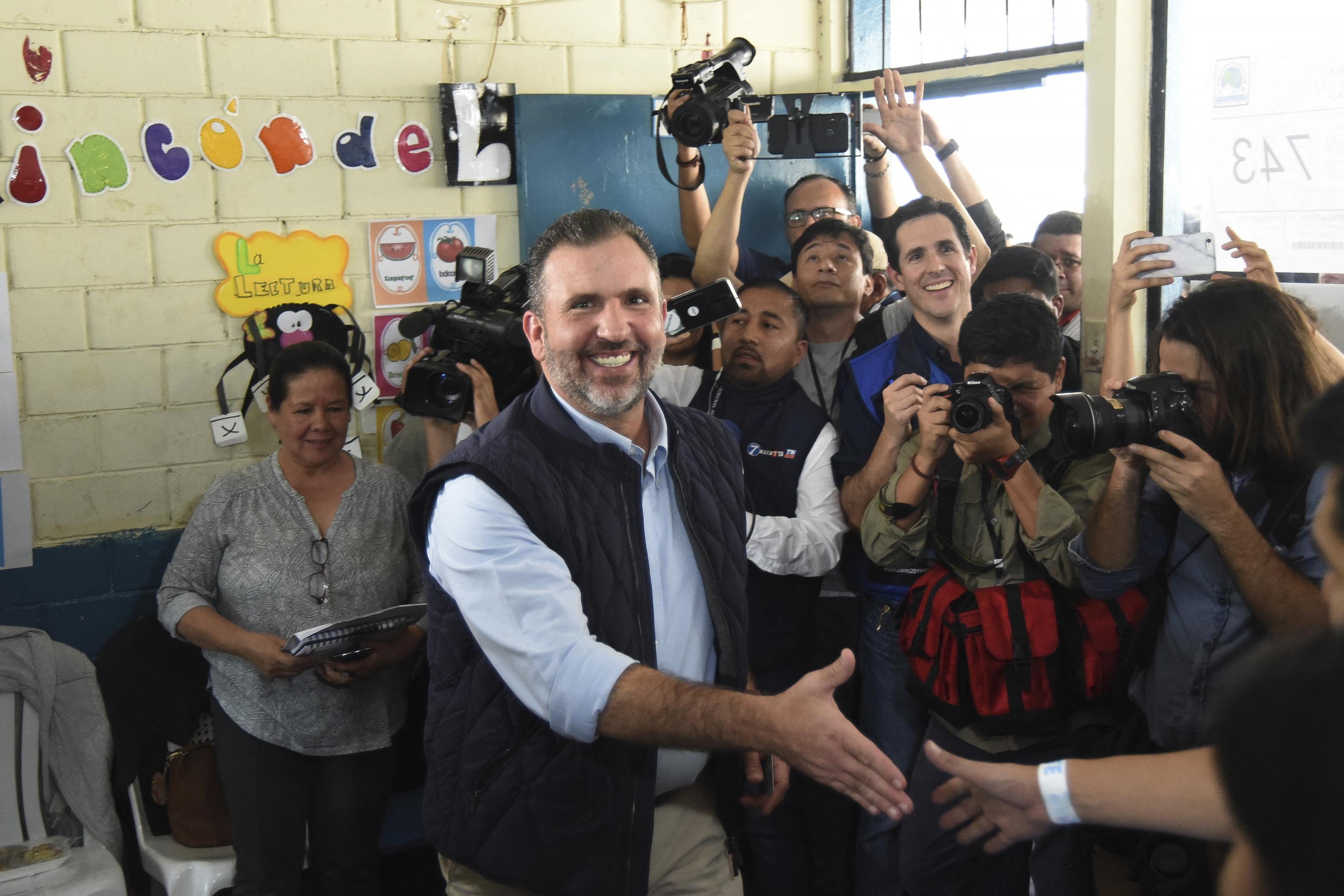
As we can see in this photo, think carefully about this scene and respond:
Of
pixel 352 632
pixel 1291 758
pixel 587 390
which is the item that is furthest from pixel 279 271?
pixel 1291 758

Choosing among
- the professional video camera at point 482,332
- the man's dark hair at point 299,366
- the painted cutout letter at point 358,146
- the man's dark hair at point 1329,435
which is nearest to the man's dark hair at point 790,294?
the professional video camera at point 482,332

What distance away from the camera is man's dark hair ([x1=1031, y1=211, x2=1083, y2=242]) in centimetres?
303

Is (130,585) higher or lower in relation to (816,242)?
lower

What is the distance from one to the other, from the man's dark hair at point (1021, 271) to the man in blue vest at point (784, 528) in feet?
1.45

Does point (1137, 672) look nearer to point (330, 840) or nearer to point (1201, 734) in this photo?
point (1201, 734)

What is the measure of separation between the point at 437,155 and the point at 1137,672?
2.42m

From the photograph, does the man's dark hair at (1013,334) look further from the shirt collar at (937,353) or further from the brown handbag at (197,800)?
the brown handbag at (197,800)

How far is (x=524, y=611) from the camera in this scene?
1.43 metres

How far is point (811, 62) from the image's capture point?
3.81 metres

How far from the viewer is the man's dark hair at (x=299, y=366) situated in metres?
2.62

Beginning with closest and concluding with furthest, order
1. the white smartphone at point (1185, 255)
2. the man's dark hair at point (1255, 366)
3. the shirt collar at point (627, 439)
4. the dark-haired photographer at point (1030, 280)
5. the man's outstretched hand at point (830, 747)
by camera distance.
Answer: the man's outstretched hand at point (830, 747), the shirt collar at point (627, 439), the man's dark hair at point (1255, 366), the white smartphone at point (1185, 255), the dark-haired photographer at point (1030, 280)

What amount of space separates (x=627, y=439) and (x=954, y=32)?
2.52m

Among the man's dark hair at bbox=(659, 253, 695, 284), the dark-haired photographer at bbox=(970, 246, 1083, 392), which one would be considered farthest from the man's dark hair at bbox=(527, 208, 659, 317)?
the man's dark hair at bbox=(659, 253, 695, 284)

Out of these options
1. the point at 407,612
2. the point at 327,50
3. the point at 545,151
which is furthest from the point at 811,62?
the point at 407,612
